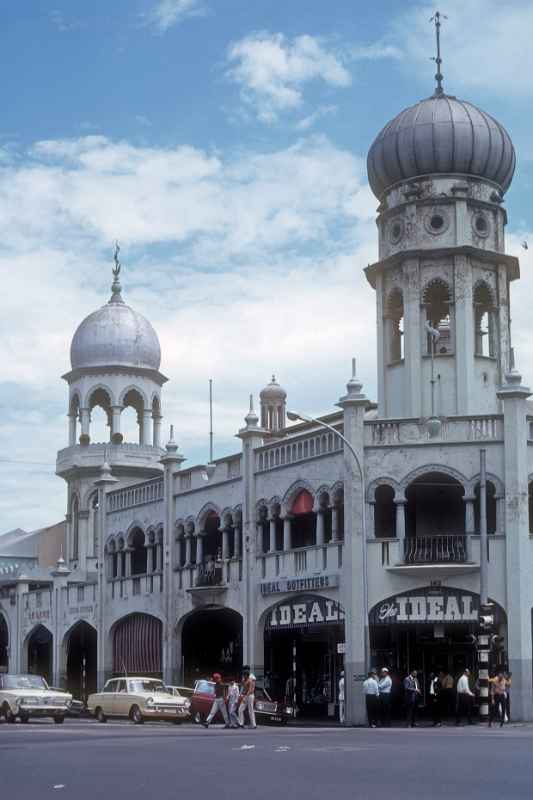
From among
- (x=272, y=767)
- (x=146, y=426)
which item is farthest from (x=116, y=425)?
(x=272, y=767)

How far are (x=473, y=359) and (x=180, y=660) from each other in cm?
1649

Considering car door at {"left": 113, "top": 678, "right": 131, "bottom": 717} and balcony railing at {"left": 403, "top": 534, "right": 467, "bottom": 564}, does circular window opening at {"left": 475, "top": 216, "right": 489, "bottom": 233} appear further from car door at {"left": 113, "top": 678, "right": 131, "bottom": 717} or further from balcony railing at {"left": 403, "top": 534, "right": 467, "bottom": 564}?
car door at {"left": 113, "top": 678, "right": 131, "bottom": 717}

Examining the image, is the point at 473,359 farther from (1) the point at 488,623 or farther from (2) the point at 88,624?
(2) the point at 88,624

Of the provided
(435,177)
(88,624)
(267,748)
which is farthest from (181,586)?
(267,748)

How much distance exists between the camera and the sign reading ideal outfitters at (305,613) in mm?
43406

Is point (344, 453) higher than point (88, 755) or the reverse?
higher

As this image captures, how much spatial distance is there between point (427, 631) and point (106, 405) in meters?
29.2

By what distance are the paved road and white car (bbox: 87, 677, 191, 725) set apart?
1120 centimetres

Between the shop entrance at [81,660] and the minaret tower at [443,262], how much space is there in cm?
2132

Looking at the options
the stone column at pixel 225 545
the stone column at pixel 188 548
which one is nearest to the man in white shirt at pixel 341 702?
the stone column at pixel 225 545

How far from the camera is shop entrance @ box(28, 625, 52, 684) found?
219 ft

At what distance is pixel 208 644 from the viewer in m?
53.8

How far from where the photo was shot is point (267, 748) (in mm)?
24859

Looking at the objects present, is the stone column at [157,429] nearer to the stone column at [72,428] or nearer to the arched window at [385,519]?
the stone column at [72,428]
